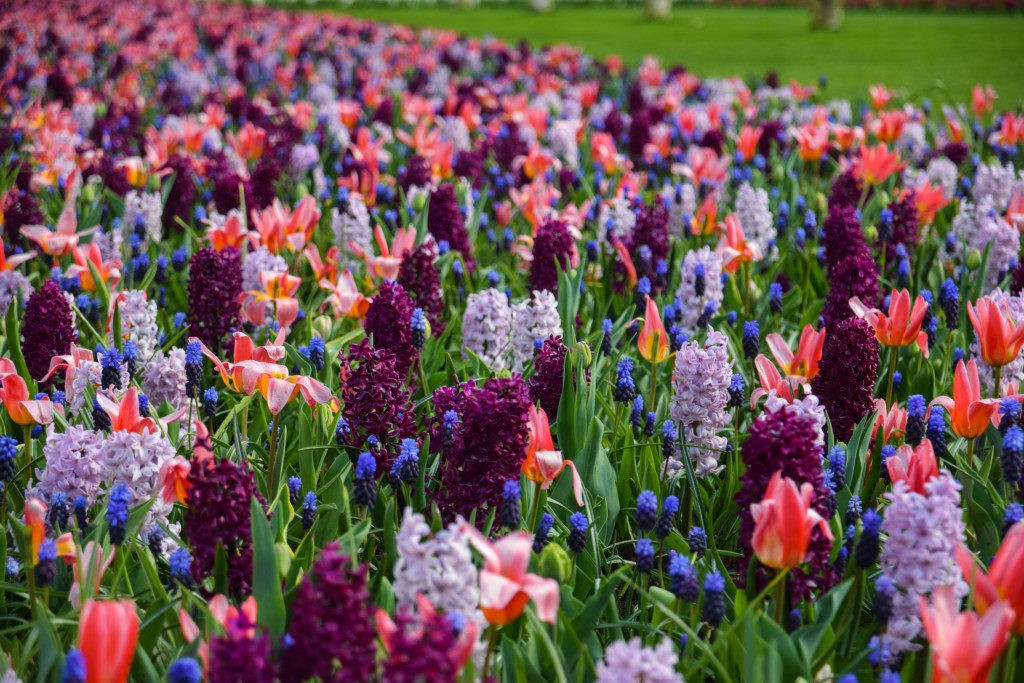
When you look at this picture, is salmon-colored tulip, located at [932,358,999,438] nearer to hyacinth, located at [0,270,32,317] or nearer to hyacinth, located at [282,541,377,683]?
hyacinth, located at [282,541,377,683]

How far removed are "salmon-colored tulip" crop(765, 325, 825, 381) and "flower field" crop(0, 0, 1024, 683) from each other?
13 mm

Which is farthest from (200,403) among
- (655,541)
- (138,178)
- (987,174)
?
(987,174)

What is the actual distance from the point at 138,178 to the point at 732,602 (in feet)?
14.0

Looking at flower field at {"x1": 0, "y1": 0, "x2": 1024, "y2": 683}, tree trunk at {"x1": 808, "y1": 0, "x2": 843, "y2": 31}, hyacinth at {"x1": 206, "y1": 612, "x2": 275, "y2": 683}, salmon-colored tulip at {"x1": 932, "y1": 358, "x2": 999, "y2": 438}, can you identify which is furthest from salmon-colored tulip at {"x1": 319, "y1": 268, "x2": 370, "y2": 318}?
tree trunk at {"x1": 808, "y1": 0, "x2": 843, "y2": 31}

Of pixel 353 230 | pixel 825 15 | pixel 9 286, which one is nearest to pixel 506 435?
pixel 9 286

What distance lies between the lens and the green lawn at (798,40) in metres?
13.1

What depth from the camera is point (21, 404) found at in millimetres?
2586

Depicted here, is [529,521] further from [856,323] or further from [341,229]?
[341,229]

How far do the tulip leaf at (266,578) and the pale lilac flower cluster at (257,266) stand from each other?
5.72ft

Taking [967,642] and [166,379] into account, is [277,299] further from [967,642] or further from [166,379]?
[967,642]

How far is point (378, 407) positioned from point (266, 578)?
704mm

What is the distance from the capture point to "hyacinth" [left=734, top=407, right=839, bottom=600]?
2.04m

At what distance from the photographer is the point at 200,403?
3.24 m

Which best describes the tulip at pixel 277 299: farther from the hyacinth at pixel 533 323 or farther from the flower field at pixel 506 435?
the hyacinth at pixel 533 323
